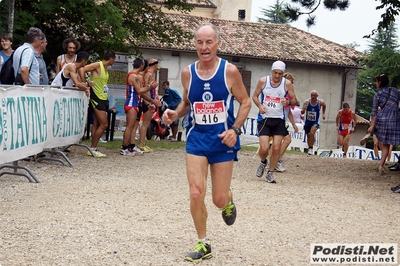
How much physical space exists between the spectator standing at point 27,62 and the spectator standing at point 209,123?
19.5 feet

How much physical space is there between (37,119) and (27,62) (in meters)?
1.11

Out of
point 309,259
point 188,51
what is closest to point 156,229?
point 309,259

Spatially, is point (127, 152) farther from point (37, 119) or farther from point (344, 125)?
point (344, 125)

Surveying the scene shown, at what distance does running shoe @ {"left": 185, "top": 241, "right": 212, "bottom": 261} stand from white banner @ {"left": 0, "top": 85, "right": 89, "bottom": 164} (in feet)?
14.2

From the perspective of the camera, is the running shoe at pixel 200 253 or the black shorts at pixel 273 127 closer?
the running shoe at pixel 200 253

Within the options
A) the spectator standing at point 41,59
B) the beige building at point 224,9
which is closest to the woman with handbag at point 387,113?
the spectator standing at point 41,59

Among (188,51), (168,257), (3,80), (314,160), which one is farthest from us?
(188,51)

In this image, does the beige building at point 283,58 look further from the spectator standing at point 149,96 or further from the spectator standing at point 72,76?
the spectator standing at point 72,76

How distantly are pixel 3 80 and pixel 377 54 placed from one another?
23.8 feet

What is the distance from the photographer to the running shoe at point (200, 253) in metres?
6.47

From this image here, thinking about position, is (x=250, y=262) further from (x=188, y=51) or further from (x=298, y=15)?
(x=188, y=51)

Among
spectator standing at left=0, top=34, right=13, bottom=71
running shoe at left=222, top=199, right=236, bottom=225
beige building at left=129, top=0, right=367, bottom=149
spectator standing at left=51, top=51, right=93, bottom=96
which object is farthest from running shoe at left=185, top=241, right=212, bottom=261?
beige building at left=129, top=0, right=367, bottom=149

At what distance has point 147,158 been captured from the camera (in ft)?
52.7

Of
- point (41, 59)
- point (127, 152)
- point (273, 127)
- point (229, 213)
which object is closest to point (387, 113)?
point (273, 127)
